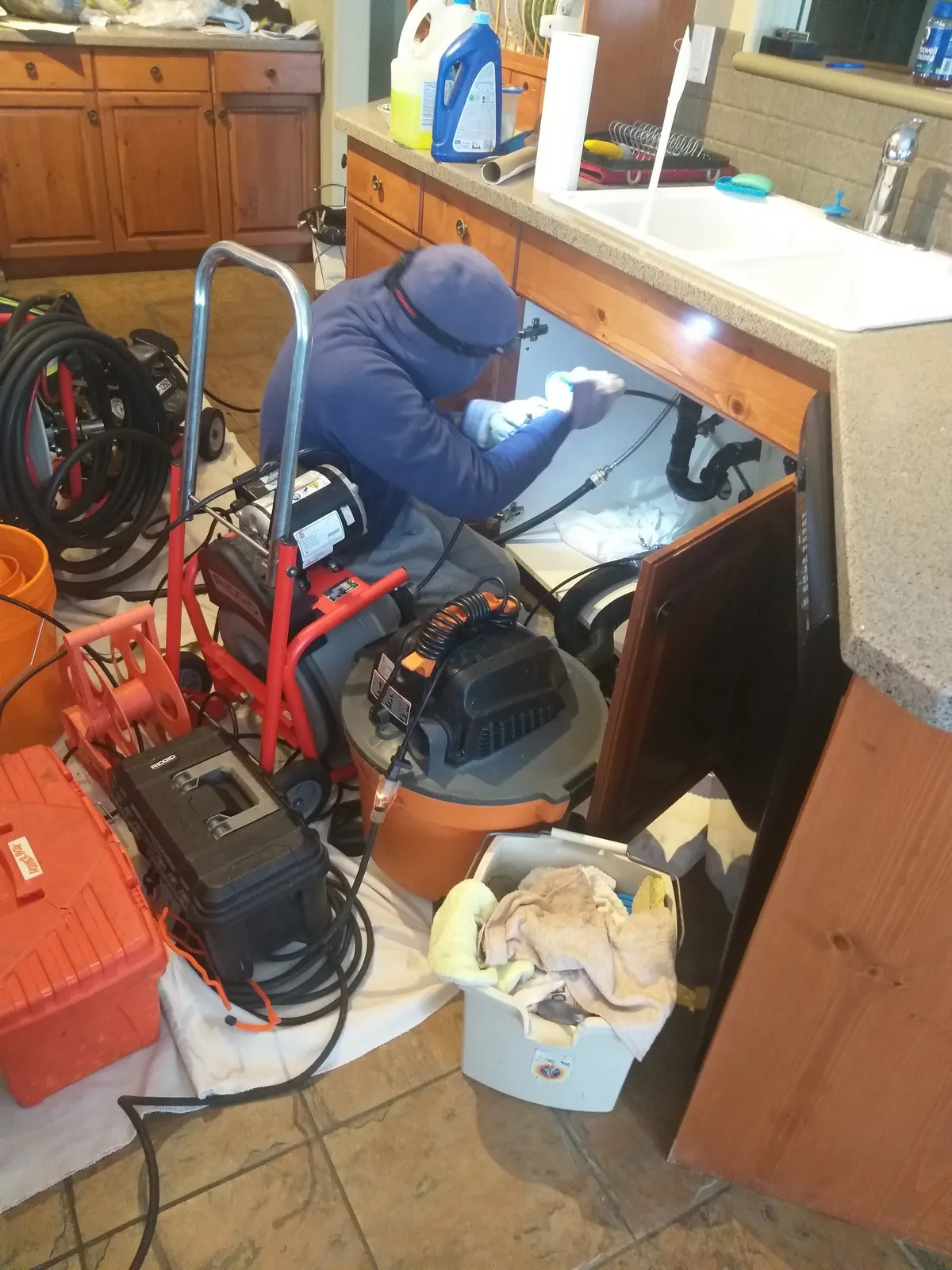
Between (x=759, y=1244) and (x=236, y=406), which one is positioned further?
(x=236, y=406)

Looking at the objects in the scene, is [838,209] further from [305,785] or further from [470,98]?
[305,785]

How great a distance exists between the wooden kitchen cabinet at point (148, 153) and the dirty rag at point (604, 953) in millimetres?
3589

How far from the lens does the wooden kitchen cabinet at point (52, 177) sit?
3.38 metres

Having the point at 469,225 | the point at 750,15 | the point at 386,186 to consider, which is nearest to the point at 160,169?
the point at 386,186

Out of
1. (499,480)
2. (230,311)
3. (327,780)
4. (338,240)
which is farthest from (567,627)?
(230,311)

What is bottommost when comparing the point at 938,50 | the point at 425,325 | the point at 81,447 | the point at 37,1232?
the point at 37,1232

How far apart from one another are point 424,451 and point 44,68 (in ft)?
9.61

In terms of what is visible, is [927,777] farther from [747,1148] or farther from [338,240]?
[338,240]

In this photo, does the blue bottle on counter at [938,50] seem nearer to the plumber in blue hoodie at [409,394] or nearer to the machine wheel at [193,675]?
the plumber in blue hoodie at [409,394]

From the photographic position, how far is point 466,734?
1.23 meters

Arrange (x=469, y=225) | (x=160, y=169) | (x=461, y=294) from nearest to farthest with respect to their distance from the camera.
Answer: (x=461, y=294) → (x=469, y=225) → (x=160, y=169)

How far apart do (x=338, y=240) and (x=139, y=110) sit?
1206 mm

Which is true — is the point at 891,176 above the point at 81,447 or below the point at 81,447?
above

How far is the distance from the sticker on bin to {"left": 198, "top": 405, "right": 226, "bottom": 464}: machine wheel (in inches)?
71.0
